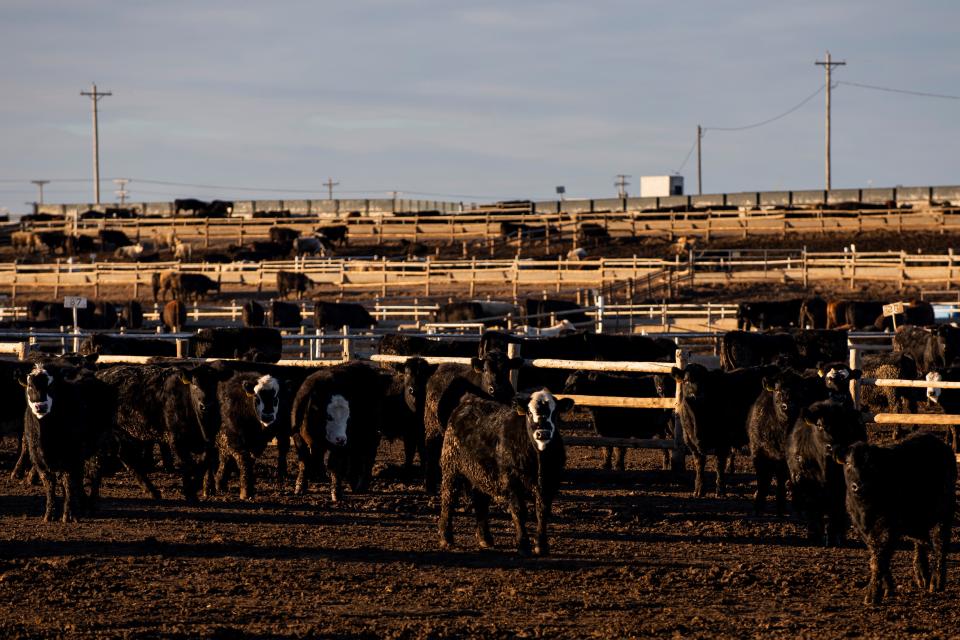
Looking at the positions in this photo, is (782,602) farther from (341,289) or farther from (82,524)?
(341,289)

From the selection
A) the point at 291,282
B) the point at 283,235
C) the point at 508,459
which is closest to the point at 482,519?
the point at 508,459

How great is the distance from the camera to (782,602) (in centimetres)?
971

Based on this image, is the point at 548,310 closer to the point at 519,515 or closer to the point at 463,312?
the point at 463,312

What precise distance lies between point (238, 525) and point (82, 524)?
1.50m

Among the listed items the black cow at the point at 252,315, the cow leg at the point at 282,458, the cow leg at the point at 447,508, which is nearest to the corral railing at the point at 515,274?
the black cow at the point at 252,315

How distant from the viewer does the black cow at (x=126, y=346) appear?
23.8 metres

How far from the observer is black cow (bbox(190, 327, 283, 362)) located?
85.1ft

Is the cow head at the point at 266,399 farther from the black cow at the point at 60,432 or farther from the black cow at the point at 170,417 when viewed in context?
the black cow at the point at 60,432

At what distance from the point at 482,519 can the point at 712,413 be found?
4390 mm

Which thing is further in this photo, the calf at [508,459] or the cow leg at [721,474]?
the cow leg at [721,474]

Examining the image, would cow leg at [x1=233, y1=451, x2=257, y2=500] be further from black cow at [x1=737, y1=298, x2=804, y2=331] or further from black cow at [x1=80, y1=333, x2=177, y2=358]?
black cow at [x1=737, y1=298, x2=804, y2=331]

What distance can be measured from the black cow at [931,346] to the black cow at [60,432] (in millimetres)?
15874

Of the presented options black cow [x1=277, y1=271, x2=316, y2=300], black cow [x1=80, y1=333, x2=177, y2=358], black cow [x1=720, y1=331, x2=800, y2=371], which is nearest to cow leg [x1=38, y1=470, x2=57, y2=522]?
black cow [x1=80, y1=333, x2=177, y2=358]

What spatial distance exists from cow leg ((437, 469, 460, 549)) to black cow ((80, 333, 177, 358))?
494 inches
